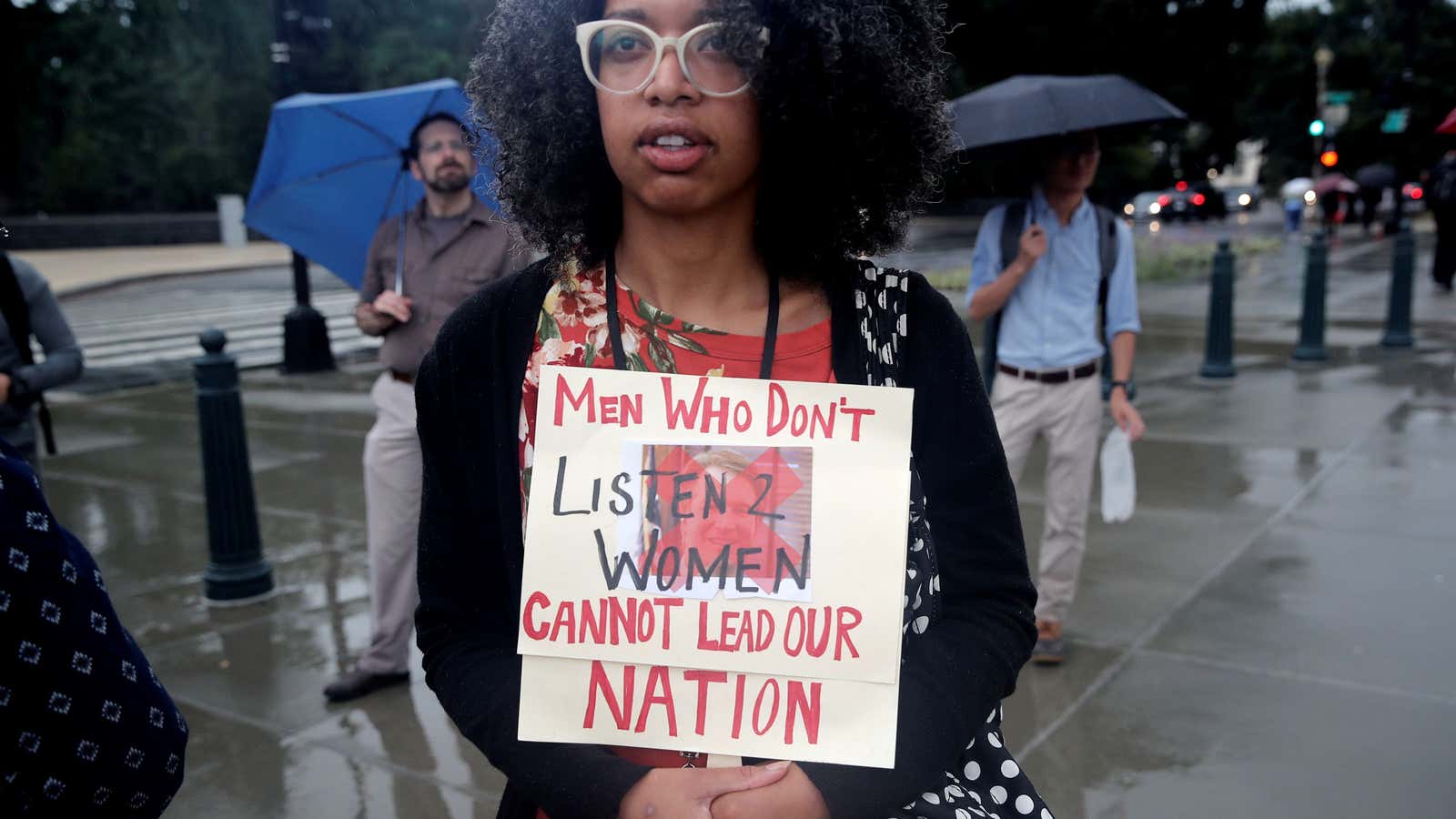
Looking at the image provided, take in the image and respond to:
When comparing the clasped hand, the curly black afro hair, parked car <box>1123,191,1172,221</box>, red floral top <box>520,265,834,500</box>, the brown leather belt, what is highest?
the curly black afro hair

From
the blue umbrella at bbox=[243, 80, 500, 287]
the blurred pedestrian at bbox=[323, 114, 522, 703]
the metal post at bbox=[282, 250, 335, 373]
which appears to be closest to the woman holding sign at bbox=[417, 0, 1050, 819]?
the blurred pedestrian at bbox=[323, 114, 522, 703]

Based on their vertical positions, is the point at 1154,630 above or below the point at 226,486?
below

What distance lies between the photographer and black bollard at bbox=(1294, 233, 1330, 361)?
1084 centimetres

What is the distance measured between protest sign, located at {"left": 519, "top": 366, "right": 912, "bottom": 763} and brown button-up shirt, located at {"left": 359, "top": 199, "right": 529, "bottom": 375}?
3.01 metres

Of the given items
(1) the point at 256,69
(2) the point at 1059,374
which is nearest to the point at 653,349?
(2) the point at 1059,374

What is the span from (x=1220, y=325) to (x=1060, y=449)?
20.3 feet

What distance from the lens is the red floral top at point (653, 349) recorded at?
1.57 m

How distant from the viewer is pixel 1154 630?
4.88 metres

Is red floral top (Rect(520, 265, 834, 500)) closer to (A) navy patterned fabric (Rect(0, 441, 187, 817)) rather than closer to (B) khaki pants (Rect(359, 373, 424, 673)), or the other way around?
(A) navy patterned fabric (Rect(0, 441, 187, 817))

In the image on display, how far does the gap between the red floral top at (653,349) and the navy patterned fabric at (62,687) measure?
18.9 inches

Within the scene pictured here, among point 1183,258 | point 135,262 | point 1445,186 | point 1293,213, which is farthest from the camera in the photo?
point 1293,213

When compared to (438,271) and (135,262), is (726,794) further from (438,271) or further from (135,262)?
(135,262)

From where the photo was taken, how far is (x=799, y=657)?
1434mm

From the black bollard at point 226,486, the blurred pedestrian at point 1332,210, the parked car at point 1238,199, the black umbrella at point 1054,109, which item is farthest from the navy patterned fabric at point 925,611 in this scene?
the parked car at point 1238,199
